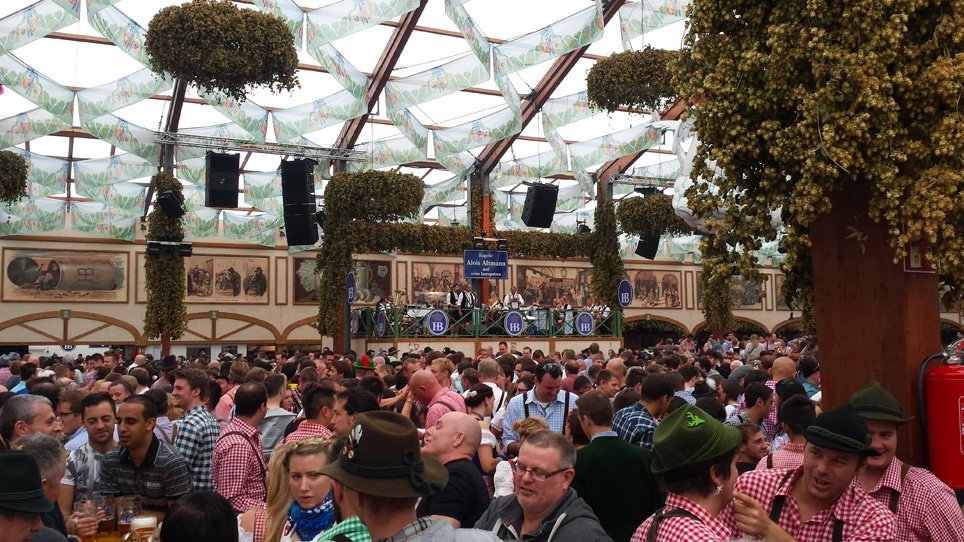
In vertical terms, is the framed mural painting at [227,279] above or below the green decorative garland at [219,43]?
below

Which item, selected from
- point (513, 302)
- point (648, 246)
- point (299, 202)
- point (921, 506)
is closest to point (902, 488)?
point (921, 506)

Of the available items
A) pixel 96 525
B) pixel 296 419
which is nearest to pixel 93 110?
pixel 296 419

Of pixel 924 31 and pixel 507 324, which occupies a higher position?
pixel 924 31

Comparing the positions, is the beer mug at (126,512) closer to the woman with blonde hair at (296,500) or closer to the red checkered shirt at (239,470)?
the woman with blonde hair at (296,500)

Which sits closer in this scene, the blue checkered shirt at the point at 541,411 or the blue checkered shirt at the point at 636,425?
the blue checkered shirt at the point at 636,425

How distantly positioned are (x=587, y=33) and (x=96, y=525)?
64.4 feet

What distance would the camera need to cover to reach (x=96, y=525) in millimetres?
3914

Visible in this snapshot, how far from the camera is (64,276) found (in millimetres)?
28531

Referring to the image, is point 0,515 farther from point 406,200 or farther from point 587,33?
point 587,33

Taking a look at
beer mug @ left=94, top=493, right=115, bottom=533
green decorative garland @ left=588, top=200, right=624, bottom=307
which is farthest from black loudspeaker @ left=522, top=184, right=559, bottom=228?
beer mug @ left=94, top=493, right=115, bottom=533

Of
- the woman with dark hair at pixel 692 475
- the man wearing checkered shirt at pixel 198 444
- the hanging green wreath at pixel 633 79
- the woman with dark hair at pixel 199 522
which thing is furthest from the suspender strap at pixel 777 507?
the hanging green wreath at pixel 633 79

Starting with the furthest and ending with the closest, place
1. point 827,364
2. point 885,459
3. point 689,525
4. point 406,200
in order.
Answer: point 406,200
point 827,364
point 885,459
point 689,525

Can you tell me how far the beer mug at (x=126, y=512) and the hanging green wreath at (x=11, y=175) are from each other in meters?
16.2

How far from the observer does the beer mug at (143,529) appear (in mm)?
3715
